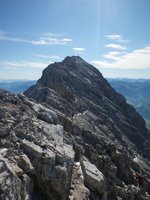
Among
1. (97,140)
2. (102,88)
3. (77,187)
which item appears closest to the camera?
(77,187)

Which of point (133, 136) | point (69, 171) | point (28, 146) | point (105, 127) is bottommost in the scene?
point (133, 136)

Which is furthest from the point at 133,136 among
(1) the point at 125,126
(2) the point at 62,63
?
(2) the point at 62,63

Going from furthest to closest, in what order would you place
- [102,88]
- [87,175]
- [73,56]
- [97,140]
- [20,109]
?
[73,56]
[102,88]
[97,140]
[20,109]
[87,175]

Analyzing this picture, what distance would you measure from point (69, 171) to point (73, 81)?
7938cm

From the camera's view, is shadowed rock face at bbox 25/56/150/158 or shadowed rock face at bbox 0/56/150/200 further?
shadowed rock face at bbox 25/56/150/158

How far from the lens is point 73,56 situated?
144m

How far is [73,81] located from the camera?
111 meters

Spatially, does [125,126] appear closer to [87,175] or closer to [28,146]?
[87,175]

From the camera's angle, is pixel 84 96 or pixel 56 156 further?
pixel 84 96

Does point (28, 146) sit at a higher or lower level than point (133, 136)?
higher

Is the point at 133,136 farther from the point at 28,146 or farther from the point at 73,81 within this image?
the point at 28,146

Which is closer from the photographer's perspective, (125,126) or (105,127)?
(105,127)

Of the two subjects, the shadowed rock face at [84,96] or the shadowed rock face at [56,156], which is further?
the shadowed rock face at [84,96]

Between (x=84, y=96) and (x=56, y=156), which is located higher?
(x=84, y=96)
